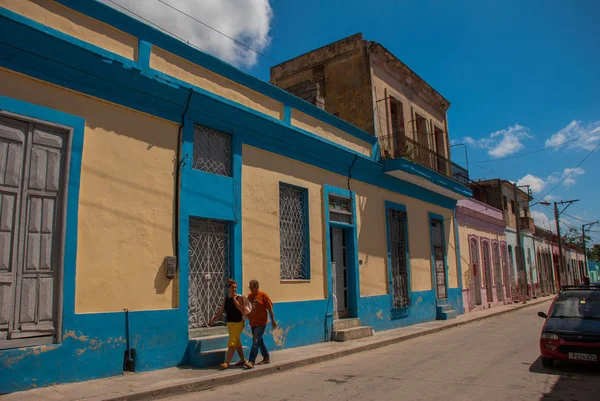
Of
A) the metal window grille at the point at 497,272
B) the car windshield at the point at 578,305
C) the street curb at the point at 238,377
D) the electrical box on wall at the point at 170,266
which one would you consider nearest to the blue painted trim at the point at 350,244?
the street curb at the point at 238,377

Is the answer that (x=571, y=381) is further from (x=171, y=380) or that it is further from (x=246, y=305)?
(x=171, y=380)

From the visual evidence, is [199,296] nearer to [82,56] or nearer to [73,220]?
[73,220]

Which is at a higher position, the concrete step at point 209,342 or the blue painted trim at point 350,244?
the blue painted trim at point 350,244

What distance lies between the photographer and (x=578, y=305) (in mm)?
8445

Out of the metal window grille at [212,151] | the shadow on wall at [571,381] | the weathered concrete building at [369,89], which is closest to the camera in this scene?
the shadow on wall at [571,381]

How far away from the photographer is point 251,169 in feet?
32.2

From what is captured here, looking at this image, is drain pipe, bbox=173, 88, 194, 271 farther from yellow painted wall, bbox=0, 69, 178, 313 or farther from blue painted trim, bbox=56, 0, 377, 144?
blue painted trim, bbox=56, 0, 377, 144

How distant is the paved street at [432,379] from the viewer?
6.00m

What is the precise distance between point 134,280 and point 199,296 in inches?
56.7

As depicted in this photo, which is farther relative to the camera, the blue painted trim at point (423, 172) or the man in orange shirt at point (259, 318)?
the blue painted trim at point (423, 172)

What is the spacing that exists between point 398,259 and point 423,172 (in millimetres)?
2940

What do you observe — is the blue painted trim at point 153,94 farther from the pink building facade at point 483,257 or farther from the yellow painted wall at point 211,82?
the pink building facade at point 483,257

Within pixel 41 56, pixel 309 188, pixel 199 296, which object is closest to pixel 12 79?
pixel 41 56

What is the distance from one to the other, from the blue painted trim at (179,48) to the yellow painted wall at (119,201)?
1.32 metres
